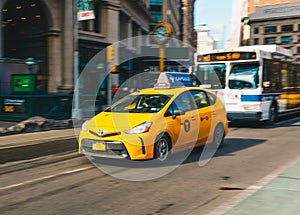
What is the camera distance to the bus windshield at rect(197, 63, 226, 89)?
14.8m

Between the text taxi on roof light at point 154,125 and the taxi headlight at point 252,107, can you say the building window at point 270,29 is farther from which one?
the text taxi on roof light at point 154,125

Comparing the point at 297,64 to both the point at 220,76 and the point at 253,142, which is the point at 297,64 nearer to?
the point at 220,76

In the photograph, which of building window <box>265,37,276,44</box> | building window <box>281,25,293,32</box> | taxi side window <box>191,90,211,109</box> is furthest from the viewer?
building window <box>265,37,276,44</box>

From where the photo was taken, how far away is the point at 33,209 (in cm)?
509

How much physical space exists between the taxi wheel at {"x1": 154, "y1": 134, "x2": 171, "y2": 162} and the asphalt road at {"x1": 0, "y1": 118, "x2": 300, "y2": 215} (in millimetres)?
378

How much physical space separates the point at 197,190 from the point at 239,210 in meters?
1.24

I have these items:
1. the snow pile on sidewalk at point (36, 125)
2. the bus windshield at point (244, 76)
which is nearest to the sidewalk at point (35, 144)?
the snow pile on sidewalk at point (36, 125)

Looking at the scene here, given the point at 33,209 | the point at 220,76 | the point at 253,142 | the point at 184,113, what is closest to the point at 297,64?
the point at 220,76

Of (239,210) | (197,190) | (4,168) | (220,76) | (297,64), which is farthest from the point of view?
(297,64)

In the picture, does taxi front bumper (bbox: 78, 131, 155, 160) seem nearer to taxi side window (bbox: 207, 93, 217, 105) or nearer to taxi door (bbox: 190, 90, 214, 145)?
taxi door (bbox: 190, 90, 214, 145)

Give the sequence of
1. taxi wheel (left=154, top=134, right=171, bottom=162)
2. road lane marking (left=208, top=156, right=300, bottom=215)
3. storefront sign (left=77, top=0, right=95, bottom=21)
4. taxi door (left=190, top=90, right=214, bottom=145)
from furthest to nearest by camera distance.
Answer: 1. storefront sign (left=77, top=0, right=95, bottom=21)
2. taxi door (left=190, top=90, right=214, bottom=145)
3. taxi wheel (left=154, top=134, right=171, bottom=162)
4. road lane marking (left=208, top=156, right=300, bottom=215)

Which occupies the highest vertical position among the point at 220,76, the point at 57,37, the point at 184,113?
the point at 57,37

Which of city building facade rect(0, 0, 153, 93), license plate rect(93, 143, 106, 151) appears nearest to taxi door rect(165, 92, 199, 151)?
license plate rect(93, 143, 106, 151)

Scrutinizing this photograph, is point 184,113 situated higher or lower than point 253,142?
higher
